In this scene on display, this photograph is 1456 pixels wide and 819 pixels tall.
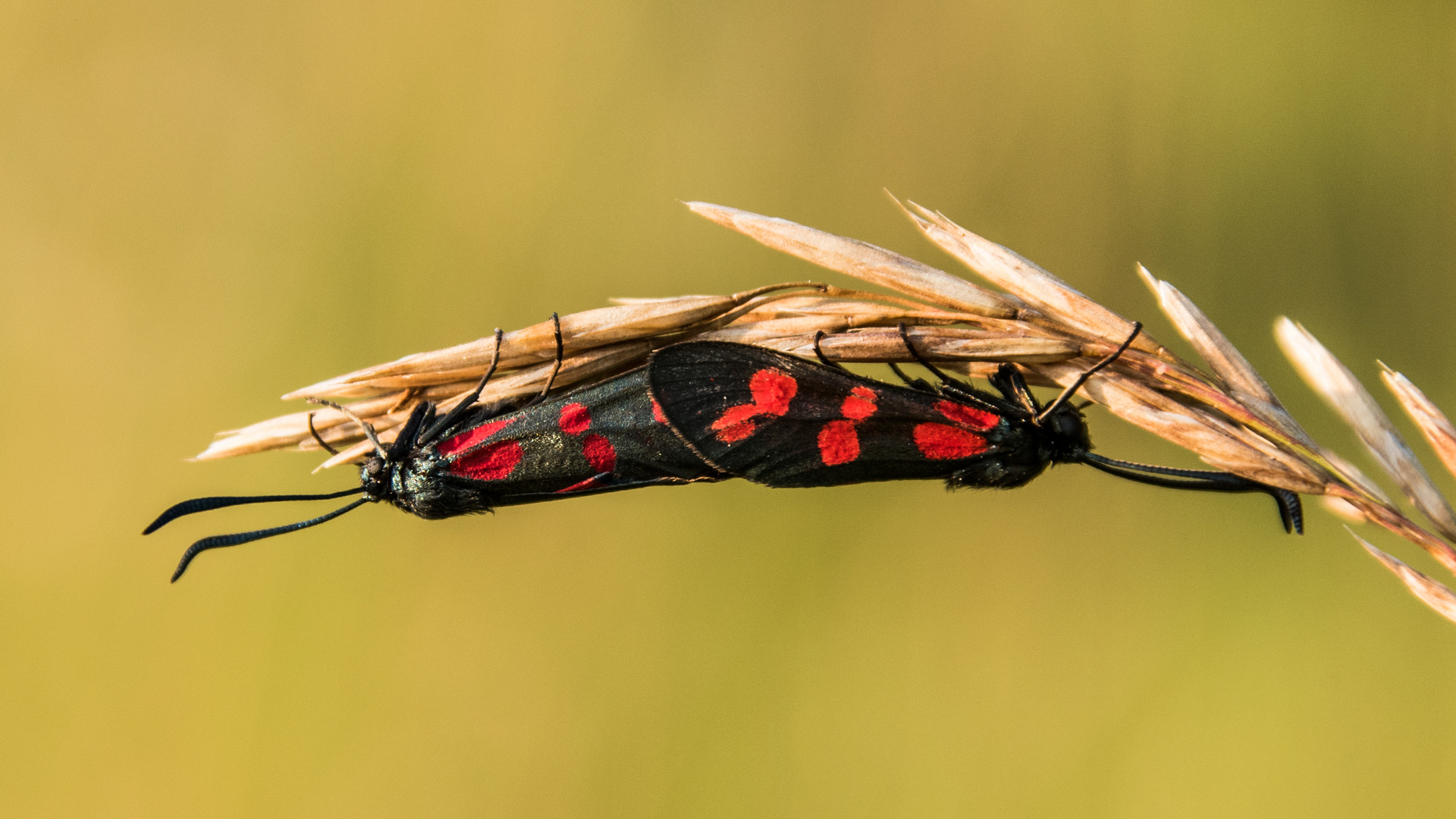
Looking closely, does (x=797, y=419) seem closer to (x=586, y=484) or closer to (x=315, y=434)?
(x=586, y=484)

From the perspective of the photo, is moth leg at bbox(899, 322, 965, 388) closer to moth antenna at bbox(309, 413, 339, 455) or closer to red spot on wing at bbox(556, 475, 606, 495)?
red spot on wing at bbox(556, 475, 606, 495)

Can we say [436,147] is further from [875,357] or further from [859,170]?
[875,357]

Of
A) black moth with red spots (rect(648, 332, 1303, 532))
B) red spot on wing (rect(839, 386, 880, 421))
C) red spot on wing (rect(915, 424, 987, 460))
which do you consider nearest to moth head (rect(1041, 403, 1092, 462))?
black moth with red spots (rect(648, 332, 1303, 532))

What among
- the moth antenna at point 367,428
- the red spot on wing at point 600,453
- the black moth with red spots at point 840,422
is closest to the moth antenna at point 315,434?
the moth antenna at point 367,428

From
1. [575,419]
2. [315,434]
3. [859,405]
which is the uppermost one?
[859,405]

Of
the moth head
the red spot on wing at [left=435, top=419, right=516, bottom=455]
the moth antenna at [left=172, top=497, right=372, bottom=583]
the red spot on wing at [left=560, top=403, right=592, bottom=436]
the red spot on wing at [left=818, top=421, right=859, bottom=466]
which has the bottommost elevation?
the moth antenna at [left=172, top=497, right=372, bottom=583]

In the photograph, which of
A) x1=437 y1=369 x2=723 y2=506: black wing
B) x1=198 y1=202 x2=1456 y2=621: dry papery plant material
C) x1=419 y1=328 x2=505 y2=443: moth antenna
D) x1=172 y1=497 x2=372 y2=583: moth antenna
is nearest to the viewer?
x1=198 y1=202 x2=1456 y2=621: dry papery plant material

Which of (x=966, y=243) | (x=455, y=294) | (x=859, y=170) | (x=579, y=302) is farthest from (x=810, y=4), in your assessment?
(x=966, y=243)

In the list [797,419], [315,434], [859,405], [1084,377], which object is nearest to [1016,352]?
[1084,377]
